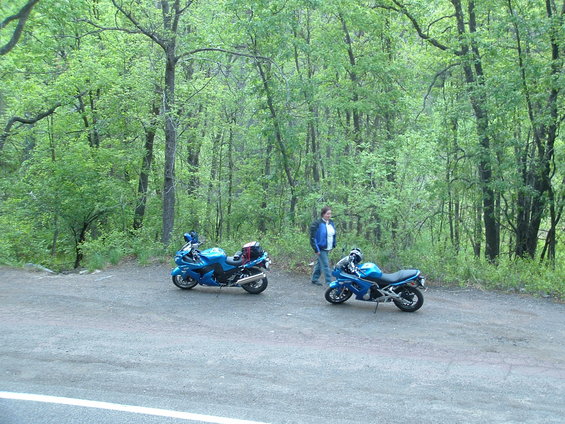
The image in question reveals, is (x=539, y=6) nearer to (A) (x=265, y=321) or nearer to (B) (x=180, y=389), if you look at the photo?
(A) (x=265, y=321)

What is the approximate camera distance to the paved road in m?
5.42

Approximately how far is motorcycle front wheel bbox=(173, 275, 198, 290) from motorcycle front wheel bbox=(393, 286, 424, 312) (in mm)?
4404

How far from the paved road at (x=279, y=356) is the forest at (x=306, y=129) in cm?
303

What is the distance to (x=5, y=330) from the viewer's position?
8.23m

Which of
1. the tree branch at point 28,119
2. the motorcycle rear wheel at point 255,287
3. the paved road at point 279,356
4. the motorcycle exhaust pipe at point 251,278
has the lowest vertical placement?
the paved road at point 279,356

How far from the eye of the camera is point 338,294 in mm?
10062

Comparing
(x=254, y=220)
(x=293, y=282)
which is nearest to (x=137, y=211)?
(x=254, y=220)

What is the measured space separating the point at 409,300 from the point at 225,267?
3.85 m

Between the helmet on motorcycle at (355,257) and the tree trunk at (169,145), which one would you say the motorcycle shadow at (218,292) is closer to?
the helmet on motorcycle at (355,257)

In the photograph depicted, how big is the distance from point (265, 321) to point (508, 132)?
9.79 meters

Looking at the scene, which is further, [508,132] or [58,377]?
[508,132]

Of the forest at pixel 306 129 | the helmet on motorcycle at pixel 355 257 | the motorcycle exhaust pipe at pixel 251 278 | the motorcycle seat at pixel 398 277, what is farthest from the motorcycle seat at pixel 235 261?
the motorcycle seat at pixel 398 277

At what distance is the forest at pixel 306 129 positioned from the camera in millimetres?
13508

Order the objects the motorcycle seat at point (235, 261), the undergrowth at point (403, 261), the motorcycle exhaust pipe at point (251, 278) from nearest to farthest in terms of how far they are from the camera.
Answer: the motorcycle exhaust pipe at point (251, 278) < the motorcycle seat at point (235, 261) < the undergrowth at point (403, 261)
